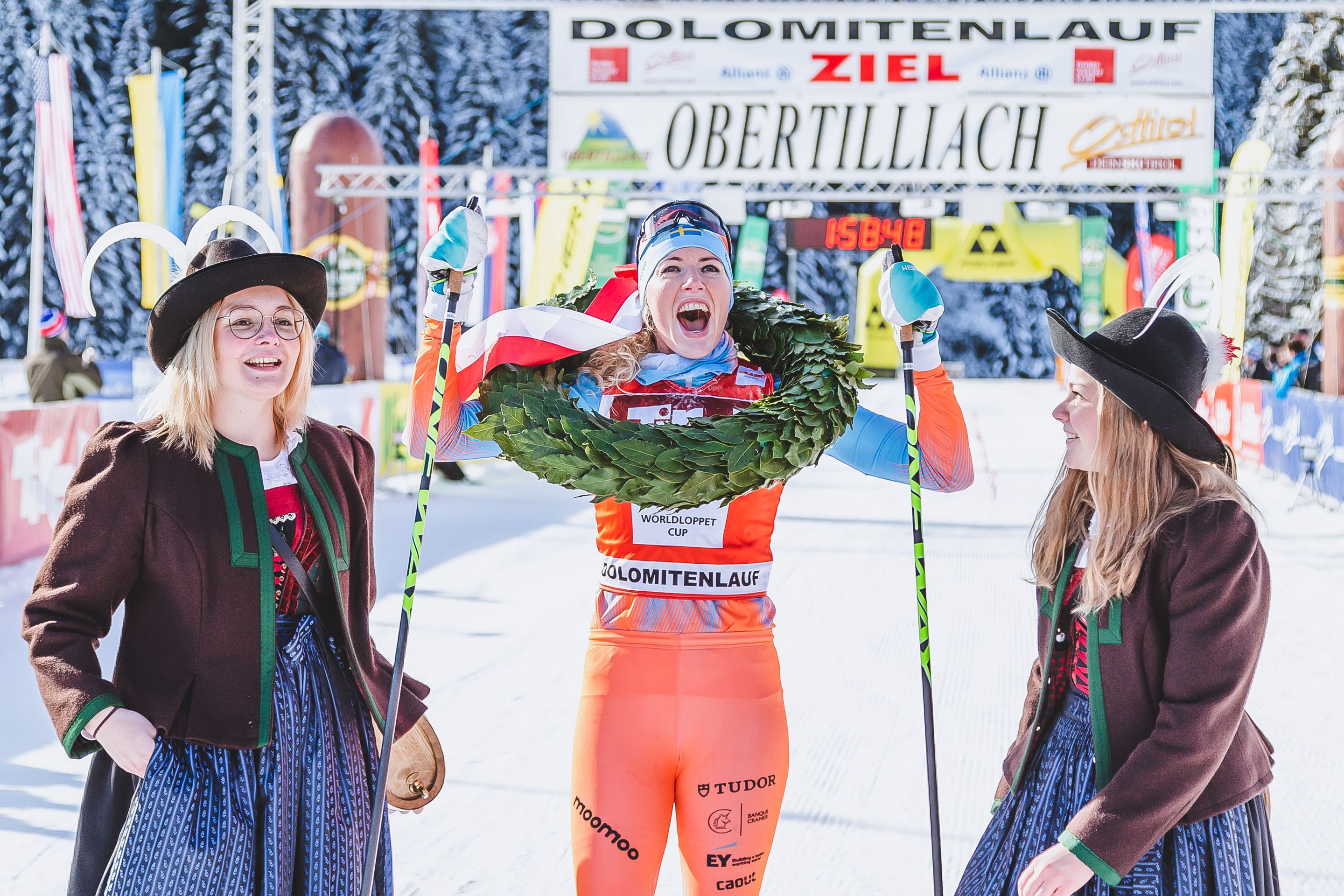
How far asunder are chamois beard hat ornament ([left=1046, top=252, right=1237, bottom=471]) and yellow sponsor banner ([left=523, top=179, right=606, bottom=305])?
593 inches

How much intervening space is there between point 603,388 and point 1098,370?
1.08 meters

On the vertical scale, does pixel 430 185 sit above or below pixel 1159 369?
above

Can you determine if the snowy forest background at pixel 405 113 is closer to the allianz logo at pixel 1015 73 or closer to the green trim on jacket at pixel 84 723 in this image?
the allianz logo at pixel 1015 73

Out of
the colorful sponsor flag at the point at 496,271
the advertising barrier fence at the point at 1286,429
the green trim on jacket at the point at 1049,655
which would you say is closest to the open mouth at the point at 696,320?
the green trim on jacket at the point at 1049,655

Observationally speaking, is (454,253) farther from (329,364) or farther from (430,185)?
(430,185)

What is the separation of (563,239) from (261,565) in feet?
50.4

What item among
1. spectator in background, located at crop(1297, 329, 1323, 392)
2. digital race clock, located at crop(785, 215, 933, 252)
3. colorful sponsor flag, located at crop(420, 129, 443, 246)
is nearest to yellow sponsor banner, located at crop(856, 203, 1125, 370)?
digital race clock, located at crop(785, 215, 933, 252)

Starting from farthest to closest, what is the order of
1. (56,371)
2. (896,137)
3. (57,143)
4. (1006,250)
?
(1006,250) < (896,137) < (57,143) < (56,371)

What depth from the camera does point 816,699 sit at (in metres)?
5.34

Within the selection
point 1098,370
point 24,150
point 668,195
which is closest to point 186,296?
point 1098,370

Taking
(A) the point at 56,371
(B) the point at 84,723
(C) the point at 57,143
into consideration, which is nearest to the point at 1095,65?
(A) the point at 56,371

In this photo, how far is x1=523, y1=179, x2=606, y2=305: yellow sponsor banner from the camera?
56.0ft

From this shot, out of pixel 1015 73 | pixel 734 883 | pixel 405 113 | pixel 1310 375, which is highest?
pixel 405 113

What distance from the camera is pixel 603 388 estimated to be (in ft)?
8.69
